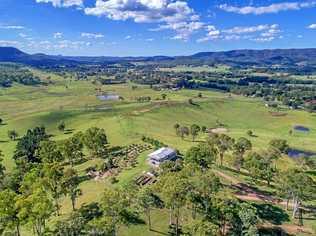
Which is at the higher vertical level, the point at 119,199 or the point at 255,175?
the point at 119,199

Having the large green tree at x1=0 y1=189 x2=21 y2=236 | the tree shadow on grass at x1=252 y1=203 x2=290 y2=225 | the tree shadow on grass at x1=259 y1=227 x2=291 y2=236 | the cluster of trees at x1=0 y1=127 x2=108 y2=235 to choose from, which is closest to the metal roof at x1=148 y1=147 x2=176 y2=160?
the cluster of trees at x1=0 y1=127 x2=108 y2=235

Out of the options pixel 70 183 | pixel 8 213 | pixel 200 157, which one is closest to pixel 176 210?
pixel 70 183

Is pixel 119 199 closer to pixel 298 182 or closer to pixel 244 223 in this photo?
pixel 244 223

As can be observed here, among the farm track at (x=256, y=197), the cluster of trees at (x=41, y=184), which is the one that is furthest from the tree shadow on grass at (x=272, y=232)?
the cluster of trees at (x=41, y=184)

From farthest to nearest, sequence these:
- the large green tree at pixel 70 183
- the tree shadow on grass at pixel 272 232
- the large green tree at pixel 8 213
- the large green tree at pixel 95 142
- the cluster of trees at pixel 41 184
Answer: the large green tree at pixel 95 142 < the large green tree at pixel 70 183 < the tree shadow on grass at pixel 272 232 < the cluster of trees at pixel 41 184 < the large green tree at pixel 8 213

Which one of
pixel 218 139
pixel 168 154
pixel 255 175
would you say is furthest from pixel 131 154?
pixel 255 175

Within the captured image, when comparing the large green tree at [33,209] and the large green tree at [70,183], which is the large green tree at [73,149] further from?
the large green tree at [33,209]
